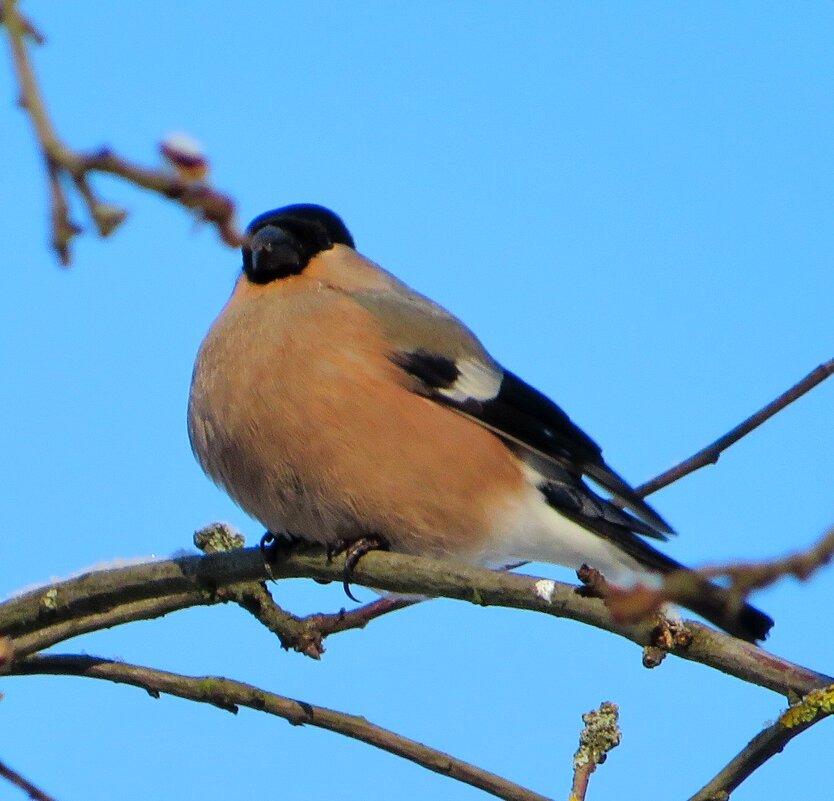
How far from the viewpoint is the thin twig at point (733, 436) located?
2918mm

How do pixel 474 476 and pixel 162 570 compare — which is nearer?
pixel 162 570

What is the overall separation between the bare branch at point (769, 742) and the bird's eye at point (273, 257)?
2.73m

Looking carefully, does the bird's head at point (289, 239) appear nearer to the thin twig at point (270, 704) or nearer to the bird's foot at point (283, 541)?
the bird's foot at point (283, 541)

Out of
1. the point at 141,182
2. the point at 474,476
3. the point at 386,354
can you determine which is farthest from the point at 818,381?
the point at 141,182

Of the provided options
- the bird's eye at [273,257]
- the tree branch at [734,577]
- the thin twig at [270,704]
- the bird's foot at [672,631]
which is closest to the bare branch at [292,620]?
the thin twig at [270,704]

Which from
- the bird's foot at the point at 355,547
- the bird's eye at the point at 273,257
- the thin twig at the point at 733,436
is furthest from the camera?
the bird's eye at the point at 273,257

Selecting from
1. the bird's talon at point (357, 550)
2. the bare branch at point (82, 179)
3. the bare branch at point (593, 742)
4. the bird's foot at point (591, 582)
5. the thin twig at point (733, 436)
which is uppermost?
the thin twig at point (733, 436)

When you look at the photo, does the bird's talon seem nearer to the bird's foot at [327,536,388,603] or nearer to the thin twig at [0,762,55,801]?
the bird's foot at [327,536,388,603]

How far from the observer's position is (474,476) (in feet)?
12.7

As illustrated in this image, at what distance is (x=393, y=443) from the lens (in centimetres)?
377

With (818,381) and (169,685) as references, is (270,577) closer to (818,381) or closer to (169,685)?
(169,685)

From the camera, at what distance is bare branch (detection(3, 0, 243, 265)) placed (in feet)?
3.09

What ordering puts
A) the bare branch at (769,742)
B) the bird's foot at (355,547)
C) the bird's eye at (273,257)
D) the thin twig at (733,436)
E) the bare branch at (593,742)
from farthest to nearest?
the bird's eye at (273,257) < the bird's foot at (355,547) < the thin twig at (733,436) < the bare branch at (593,742) < the bare branch at (769,742)

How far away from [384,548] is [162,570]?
993 mm
